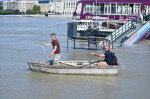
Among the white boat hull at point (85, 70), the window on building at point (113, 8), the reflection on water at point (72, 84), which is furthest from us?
the window on building at point (113, 8)

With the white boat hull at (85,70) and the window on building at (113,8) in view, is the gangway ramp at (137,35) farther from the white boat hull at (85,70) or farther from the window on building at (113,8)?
the white boat hull at (85,70)

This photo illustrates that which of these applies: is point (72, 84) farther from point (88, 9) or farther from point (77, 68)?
point (88, 9)

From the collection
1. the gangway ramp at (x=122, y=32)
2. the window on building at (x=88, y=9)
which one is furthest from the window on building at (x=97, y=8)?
the gangway ramp at (x=122, y=32)

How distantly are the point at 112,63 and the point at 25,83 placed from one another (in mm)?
3498

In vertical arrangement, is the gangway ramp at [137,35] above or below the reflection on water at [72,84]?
above

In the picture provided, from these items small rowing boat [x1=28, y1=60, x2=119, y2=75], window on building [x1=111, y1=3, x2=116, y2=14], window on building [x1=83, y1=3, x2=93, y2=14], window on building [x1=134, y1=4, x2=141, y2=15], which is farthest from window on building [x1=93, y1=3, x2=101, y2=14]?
small rowing boat [x1=28, y1=60, x2=119, y2=75]

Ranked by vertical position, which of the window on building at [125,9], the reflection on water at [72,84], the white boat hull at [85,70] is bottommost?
the reflection on water at [72,84]

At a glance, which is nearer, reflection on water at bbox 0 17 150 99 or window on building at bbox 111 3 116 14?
reflection on water at bbox 0 17 150 99

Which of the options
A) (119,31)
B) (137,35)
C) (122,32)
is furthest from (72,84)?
(122,32)

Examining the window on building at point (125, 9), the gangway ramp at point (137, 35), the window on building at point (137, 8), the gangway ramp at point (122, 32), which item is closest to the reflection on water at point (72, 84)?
the gangway ramp at point (137, 35)

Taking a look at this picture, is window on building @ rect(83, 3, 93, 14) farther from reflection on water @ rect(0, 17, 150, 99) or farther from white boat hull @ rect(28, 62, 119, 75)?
white boat hull @ rect(28, 62, 119, 75)

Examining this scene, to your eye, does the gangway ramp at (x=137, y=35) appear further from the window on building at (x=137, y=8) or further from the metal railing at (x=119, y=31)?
the window on building at (x=137, y=8)

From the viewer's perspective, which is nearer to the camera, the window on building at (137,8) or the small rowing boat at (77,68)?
the small rowing boat at (77,68)

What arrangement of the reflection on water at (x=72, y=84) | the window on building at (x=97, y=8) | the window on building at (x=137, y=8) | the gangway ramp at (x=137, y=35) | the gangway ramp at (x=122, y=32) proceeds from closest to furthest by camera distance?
the reflection on water at (x=72, y=84)
the gangway ramp at (x=137, y=35)
the gangway ramp at (x=122, y=32)
the window on building at (x=137, y=8)
the window on building at (x=97, y=8)
